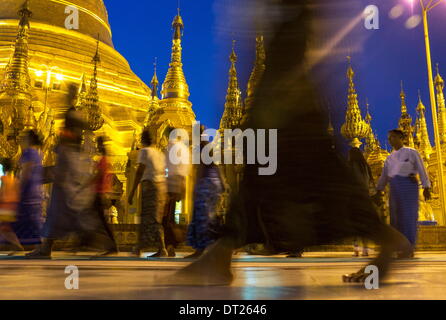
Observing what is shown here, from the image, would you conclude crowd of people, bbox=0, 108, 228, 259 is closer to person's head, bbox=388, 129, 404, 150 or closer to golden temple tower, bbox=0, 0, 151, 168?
person's head, bbox=388, 129, 404, 150

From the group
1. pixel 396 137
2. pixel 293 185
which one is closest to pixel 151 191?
pixel 396 137

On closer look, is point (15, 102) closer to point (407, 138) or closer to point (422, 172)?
point (422, 172)

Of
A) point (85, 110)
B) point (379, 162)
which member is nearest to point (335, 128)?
point (85, 110)

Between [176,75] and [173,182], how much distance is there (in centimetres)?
1132

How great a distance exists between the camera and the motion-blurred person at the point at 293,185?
5.82 feet

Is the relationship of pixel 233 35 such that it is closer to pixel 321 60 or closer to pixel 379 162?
pixel 321 60

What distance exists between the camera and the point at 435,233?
309 inches

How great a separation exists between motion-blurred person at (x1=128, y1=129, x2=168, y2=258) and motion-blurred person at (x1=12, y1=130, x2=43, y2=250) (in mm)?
1278

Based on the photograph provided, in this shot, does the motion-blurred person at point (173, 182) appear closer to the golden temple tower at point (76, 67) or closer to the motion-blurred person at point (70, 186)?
the motion-blurred person at point (70, 186)

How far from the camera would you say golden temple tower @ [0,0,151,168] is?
22.2 metres

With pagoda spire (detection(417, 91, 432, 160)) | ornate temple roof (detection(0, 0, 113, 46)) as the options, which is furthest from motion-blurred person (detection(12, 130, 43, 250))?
ornate temple roof (detection(0, 0, 113, 46))

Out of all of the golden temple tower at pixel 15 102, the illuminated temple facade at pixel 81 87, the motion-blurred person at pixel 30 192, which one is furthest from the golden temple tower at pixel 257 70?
the golden temple tower at pixel 15 102

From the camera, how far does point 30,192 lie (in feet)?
17.1

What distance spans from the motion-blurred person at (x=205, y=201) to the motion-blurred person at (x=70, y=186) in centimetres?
124
